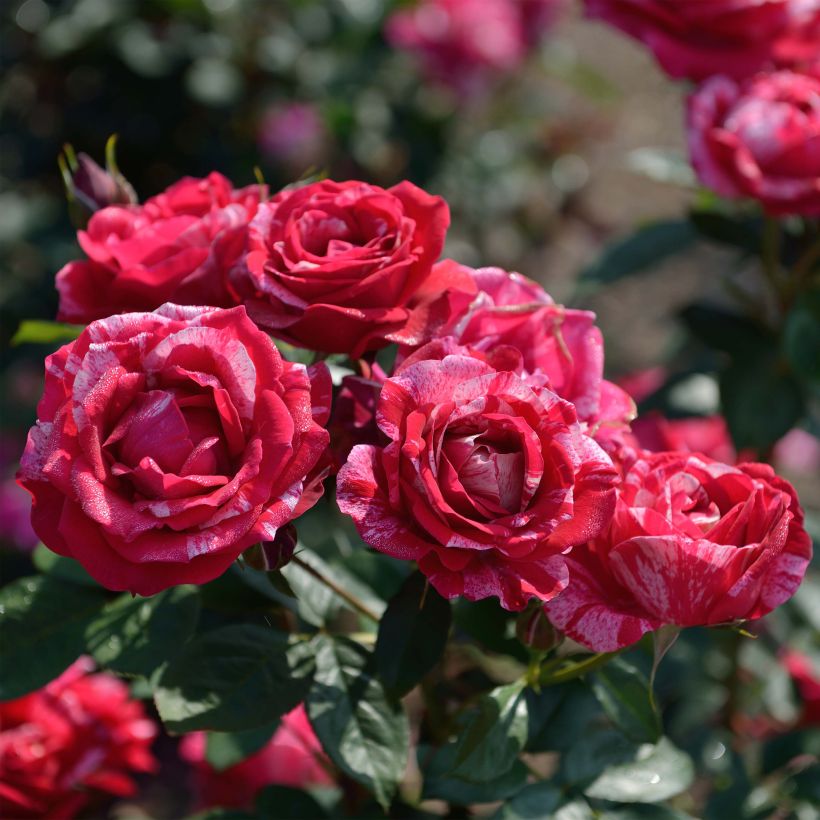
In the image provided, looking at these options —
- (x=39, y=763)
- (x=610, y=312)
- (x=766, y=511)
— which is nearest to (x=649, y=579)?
(x=766, y=511)

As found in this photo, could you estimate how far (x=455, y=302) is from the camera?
689 millimetres

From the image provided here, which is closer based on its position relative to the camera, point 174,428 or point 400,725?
point 174,428

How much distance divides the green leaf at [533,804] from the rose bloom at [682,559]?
7.9 inches

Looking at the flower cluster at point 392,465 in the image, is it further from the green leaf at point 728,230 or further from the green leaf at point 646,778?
the green leaf at point 728,230

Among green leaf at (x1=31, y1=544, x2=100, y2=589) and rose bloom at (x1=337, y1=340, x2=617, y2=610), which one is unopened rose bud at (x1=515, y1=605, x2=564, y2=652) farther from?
green leaf at (x1=31, y1=544, x2=100, y2=589)

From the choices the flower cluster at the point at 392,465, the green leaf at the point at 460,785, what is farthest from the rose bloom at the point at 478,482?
the green leaf at the point at 460,785

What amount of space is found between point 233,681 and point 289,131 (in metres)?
1.62

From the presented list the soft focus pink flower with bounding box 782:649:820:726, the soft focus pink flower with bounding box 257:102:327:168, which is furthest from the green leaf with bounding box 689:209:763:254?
the soft focus pink flower with bounding box 257:102:327:168

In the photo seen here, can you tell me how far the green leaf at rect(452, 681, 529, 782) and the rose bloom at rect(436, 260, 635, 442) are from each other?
0.19 meters

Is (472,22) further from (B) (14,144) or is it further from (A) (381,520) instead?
(A) (381,520)

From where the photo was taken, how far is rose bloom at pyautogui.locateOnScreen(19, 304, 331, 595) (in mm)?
548

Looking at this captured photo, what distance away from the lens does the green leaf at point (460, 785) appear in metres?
0.78

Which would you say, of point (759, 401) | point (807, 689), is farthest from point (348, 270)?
point (807, 689)

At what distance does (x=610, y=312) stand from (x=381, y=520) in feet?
7.33
